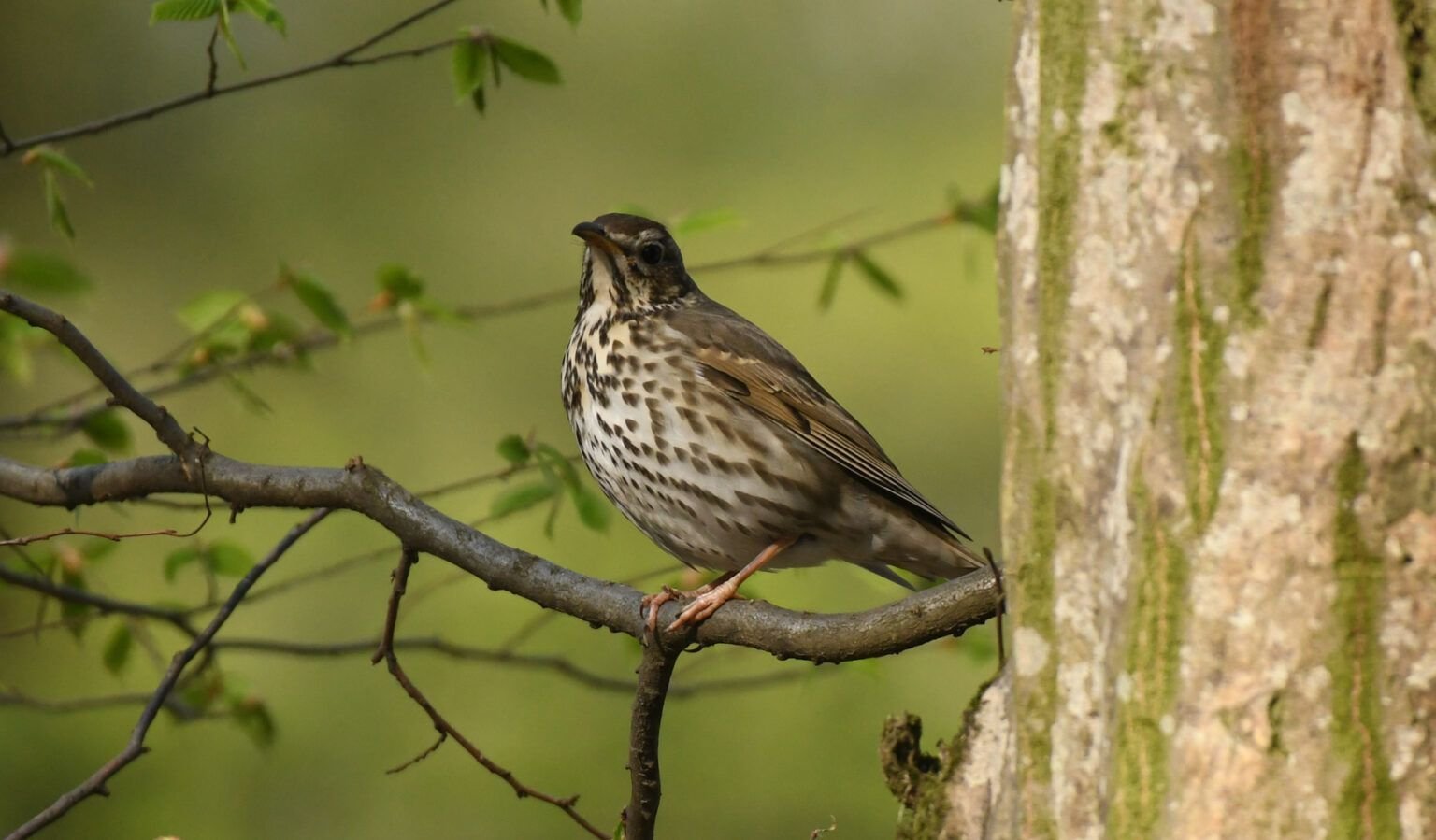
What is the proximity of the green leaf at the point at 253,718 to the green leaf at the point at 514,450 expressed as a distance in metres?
1.21

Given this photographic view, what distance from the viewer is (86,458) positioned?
13.2ft

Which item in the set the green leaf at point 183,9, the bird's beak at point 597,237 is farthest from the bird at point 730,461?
the green leaf at point 183,9

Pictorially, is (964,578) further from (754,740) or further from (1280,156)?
(754,740)

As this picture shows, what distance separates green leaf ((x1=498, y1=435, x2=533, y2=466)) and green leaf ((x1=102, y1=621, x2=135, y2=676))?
1271mm

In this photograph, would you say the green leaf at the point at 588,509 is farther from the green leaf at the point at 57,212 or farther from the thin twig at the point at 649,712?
the green leaf at the point at 57,212

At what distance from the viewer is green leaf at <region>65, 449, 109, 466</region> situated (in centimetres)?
399

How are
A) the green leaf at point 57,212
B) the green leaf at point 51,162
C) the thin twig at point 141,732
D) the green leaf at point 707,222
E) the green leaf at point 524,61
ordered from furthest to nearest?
the green leaf at point 707,222 < the green leaf at point 524,61 < the green leaf at point 51,162 < the green leaf at point 57,212 < the thin twig at point 141,732

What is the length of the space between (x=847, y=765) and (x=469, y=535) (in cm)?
483

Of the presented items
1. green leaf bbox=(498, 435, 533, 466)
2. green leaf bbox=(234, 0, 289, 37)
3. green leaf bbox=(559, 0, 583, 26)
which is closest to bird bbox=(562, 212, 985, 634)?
green leaf bbox=(498, 435, 533, 466)

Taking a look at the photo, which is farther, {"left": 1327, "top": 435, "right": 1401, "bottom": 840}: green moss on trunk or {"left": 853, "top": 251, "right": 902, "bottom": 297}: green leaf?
{"left": 853, "top": 251, "right": 902, "bottom": 297}: green leaf

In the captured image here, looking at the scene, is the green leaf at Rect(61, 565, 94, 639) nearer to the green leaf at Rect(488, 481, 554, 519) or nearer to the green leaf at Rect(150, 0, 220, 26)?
the green leaf at Rect(488, 481, 554, 519)

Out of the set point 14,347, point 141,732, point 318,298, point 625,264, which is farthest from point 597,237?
point 141,732

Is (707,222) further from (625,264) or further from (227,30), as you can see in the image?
(227,30)

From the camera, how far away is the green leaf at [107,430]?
170 inches
